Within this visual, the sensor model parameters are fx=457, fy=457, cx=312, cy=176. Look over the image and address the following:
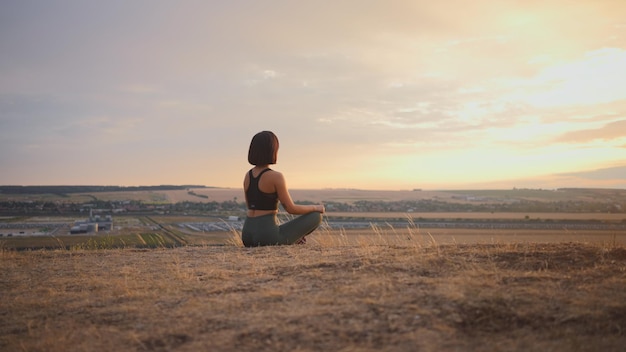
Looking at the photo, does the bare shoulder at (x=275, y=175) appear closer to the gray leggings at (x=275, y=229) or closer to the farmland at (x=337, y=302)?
the gray leggings at (x=275, y=229)

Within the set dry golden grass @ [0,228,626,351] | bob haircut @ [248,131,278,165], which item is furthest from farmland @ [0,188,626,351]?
bob haircut @ [248,131,278,165]

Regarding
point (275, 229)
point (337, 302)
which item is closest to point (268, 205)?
point (275, 229)

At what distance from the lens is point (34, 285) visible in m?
6.30

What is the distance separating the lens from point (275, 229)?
834cm

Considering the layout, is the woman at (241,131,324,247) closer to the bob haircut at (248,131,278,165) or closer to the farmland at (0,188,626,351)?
the bob haircut at (248,131,278,165)

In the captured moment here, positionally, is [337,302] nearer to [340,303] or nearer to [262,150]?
[340,303]

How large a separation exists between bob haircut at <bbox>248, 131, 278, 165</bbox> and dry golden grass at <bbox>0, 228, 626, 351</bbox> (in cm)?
188

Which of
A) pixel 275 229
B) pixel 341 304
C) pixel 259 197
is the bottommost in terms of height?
pixel 341 304

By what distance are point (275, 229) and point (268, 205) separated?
51 centimetres

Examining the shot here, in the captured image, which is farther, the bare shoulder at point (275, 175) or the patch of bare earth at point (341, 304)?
the bare shoulder at point (275, 175)

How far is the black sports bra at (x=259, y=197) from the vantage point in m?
8.05

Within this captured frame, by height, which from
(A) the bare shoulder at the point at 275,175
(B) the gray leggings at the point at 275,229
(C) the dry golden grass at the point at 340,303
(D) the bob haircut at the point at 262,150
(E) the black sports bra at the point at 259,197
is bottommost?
(C) the dry golden grass at the point at 340,303

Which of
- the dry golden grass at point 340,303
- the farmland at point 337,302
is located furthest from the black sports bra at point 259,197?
the dry golden grass at point 340,303

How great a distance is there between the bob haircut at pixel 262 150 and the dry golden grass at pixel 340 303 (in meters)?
1.88
